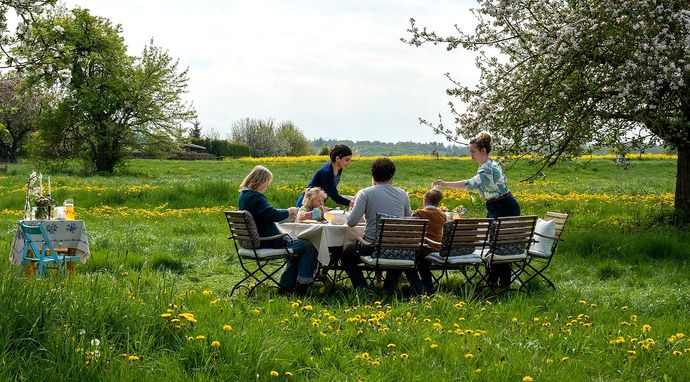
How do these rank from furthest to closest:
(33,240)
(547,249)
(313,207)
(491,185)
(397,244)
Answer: (547,249)
(313,207)
(491,185)
(33,240)
(397,244)

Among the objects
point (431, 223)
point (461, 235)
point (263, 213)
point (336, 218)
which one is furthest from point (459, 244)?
point (263, 213)

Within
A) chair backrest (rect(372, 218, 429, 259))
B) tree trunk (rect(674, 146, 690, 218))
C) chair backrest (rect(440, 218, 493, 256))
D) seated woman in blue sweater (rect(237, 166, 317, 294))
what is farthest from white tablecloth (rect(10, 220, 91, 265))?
tree trunk (rect(674, 146, 690, 218))

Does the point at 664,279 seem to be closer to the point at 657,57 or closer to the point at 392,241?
the point at 657,57

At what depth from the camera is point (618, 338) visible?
19.5ft

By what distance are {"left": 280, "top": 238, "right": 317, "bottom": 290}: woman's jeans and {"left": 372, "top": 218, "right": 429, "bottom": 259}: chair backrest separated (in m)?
0.76

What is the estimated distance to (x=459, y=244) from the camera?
8406 mm

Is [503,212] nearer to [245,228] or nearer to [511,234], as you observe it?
[511,234]

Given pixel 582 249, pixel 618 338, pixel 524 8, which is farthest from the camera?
pixel 524 8

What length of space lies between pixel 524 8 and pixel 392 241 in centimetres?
669

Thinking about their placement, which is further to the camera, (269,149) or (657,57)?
(269,149)

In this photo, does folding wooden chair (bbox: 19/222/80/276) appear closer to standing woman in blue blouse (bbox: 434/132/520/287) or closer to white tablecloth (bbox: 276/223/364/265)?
white tablecloth (bbox: 276/223/364/265)

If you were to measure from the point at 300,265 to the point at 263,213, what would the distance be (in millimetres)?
720

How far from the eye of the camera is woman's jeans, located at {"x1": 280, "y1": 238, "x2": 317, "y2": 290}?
27.5 ft

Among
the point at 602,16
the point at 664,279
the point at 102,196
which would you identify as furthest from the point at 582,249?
the point at 102,196
